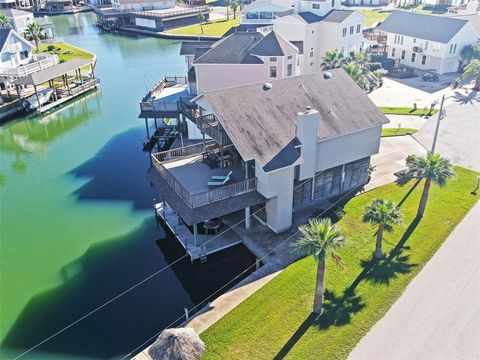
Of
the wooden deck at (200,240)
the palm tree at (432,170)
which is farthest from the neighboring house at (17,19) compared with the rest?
the palm tree at (432,170)

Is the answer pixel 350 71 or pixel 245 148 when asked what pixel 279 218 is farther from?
pixel 350 71

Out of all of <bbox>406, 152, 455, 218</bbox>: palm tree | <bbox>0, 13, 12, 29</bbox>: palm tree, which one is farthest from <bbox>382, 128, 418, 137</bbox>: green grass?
<bbox>0, 13, 12, 29</bbox>: palm tree

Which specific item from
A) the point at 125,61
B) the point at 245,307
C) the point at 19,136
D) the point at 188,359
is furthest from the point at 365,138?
the point at 125,61

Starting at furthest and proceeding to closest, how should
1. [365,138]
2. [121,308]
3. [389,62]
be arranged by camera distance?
[389,62]
[365,138]
[121,308]

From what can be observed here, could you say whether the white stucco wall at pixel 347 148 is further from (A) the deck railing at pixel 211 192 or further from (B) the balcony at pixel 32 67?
(B) the balcony at pixel 32 67

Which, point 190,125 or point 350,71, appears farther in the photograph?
point 350,71

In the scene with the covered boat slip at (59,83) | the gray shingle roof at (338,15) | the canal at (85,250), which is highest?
the gray shingle roof at (338,15)

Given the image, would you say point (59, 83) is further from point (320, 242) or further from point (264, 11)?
point (320, 242)
